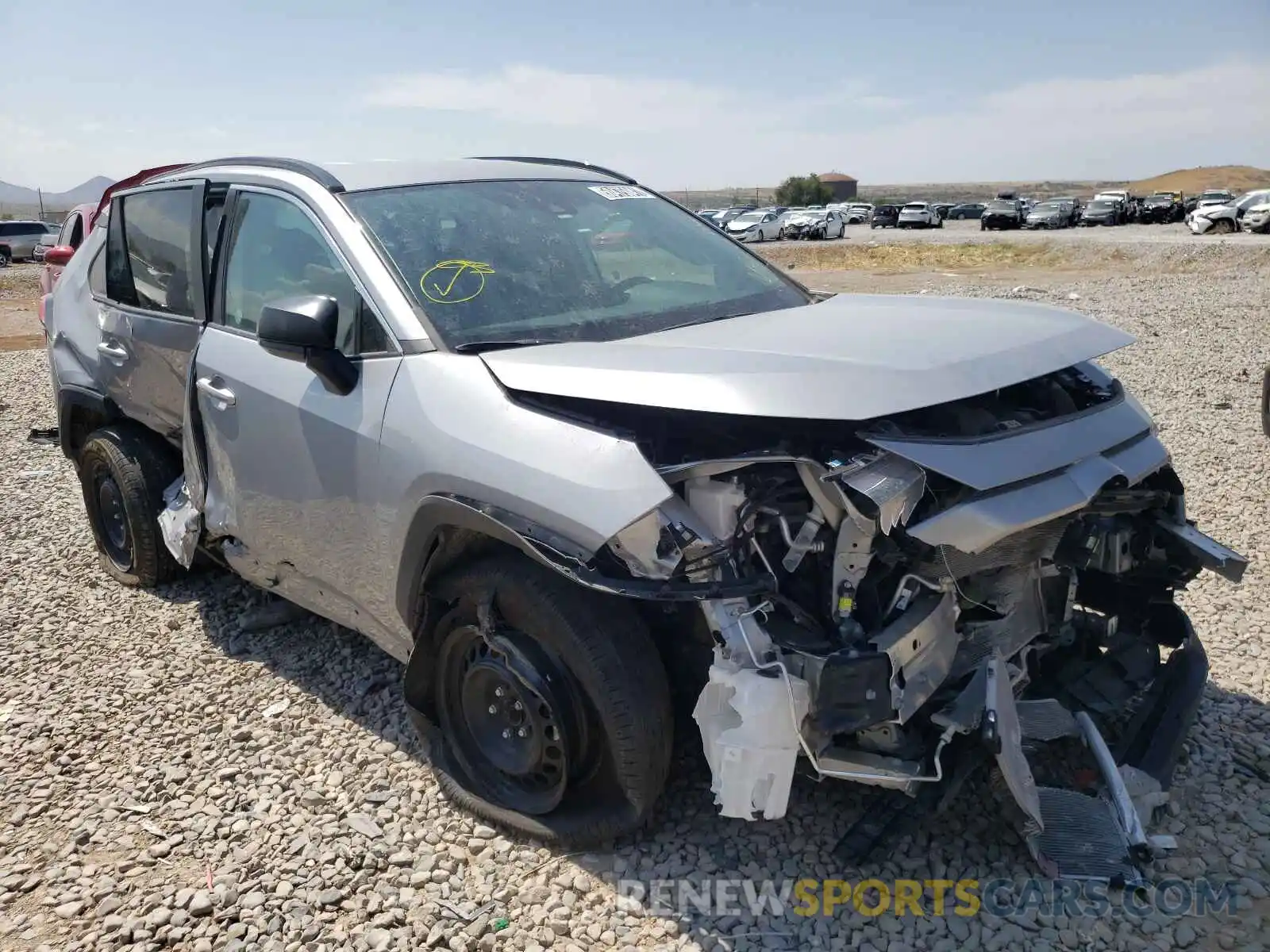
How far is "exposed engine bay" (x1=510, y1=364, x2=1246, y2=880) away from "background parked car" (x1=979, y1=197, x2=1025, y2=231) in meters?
45.4

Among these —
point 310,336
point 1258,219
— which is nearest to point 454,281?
point 310,336

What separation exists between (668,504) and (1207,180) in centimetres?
10495

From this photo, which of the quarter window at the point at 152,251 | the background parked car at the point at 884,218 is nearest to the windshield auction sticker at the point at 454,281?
the quarter window at the point at 152,251

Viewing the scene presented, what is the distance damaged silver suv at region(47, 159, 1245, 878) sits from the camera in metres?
2.50

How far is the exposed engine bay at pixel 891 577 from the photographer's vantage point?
243 cm

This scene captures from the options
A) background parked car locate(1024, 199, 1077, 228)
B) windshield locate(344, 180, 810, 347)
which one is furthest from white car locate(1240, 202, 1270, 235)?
windshield locate(344, 180, 810, 347)

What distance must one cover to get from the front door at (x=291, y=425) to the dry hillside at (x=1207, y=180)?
295ft

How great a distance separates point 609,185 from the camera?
4.29 metres

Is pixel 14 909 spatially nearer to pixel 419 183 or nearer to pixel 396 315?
pixel 396 315

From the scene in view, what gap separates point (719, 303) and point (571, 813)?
184cm

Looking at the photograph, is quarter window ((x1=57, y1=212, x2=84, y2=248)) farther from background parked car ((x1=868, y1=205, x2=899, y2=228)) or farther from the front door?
background parked car ((x1=868, y1=205, x2=899, y2=228))

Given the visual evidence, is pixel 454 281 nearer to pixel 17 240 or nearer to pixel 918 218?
pixel 17 240

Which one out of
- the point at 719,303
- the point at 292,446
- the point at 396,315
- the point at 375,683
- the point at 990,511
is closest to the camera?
the point at 990,511

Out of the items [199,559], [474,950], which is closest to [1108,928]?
[474,950]
